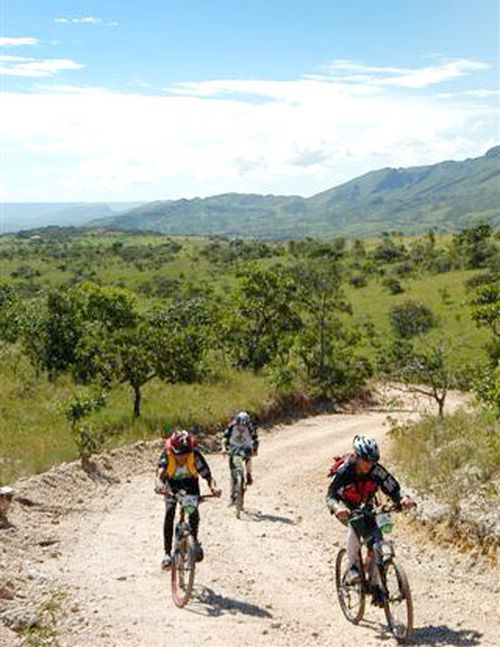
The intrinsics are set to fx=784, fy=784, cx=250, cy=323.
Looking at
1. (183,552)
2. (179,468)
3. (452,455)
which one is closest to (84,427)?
(179,468)

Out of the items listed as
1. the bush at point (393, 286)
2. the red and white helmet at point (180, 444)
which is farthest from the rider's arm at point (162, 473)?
the bush at point (393, 286)

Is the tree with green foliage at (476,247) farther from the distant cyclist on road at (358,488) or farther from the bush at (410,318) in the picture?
the distant cyclist on road at (358,488)

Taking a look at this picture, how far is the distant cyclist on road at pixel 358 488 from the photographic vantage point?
9.03 m

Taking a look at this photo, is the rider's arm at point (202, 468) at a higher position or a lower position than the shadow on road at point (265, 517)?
higher

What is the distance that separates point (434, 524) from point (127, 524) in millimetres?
5535

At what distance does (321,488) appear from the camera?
1822 cm

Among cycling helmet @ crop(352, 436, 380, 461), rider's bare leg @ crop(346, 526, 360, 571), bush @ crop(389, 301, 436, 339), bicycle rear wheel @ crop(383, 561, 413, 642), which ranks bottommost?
bush @ crop(389, 301, 436, 339)

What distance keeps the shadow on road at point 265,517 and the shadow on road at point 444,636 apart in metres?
5.65

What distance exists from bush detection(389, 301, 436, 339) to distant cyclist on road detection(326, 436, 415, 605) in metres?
45.1

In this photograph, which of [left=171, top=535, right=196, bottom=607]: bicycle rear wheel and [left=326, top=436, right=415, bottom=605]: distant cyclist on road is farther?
[left=171, top=535, right=196, bottom=607]: bicycle rear wheel

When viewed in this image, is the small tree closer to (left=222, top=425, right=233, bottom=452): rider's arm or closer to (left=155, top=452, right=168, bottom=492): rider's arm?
(left=222, top=425, right=233, bottom=452): rider's arm

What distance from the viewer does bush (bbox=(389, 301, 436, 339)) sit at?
55381mm

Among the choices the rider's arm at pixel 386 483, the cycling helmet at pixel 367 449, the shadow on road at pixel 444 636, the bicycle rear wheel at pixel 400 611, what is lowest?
the shadow on road at pixel 444 636

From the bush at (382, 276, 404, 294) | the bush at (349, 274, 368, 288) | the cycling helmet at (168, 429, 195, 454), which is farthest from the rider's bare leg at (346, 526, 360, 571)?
→ the bush at (349, 274, 368, 288)
